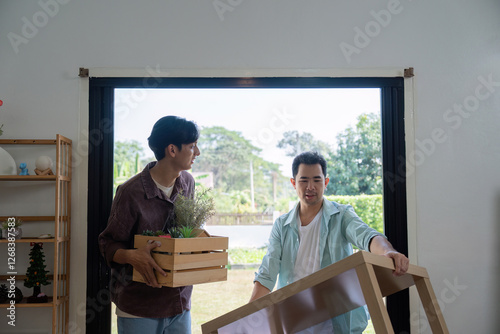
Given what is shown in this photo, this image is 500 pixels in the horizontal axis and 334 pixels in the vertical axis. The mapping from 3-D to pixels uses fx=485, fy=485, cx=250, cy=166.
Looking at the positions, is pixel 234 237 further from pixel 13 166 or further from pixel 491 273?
pixel 491 273

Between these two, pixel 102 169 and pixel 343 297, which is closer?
pixel 343 297

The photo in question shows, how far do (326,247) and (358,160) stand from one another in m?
0.81

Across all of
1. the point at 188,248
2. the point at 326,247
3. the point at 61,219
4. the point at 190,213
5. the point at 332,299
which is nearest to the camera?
the point at 332,299

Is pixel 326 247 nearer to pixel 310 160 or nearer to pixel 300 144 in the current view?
pixel 310 160

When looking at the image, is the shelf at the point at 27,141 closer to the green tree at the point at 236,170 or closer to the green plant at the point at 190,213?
the green tree at the point at 236,170

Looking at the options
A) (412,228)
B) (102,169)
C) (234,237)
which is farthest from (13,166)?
(412,228)

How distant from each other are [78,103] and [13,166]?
0.50 meters

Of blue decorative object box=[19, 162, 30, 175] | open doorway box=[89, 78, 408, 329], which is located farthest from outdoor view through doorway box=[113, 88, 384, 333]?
blue decorative object box=[19, 162, 30, 175]

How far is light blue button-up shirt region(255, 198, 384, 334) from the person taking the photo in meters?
2.28

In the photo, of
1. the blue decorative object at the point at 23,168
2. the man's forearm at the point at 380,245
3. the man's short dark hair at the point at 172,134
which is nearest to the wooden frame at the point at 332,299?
the man's forearm at the point at 380,245

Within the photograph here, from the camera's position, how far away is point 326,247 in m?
2.39

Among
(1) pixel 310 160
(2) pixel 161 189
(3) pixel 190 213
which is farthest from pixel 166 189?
(1) pixel 310 160

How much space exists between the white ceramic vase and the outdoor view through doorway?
553 mm

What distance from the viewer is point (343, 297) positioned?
1.72 m
